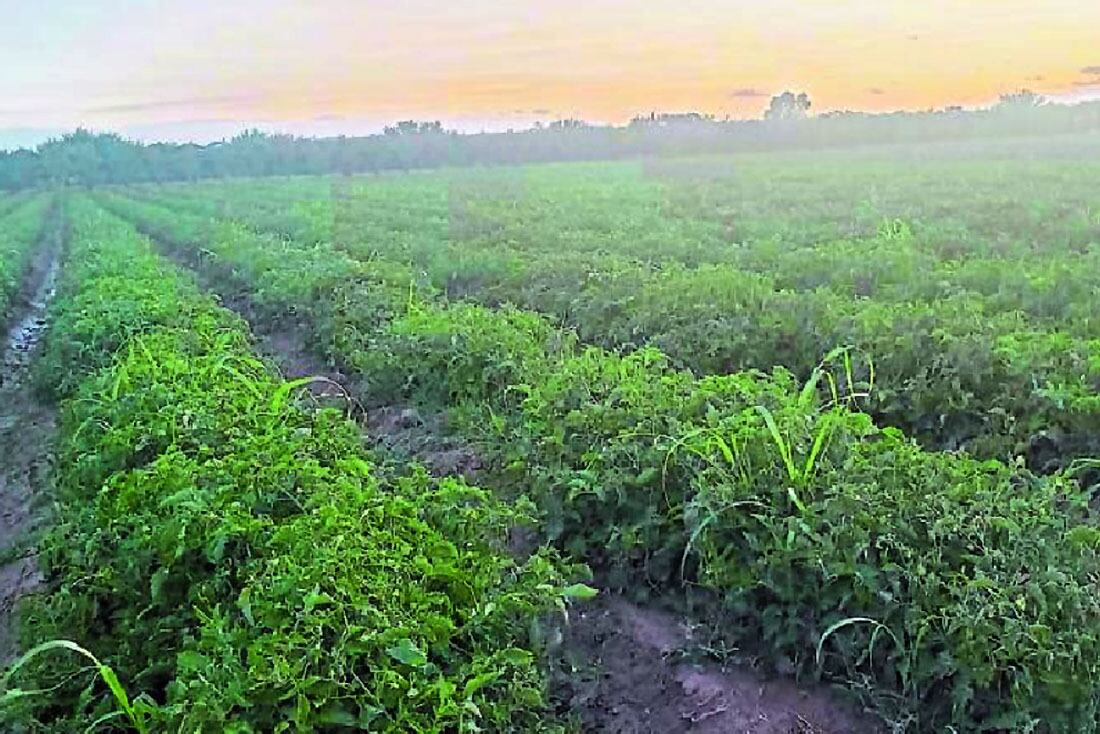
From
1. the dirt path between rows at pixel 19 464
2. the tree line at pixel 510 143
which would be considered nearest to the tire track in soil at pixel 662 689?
the dirt path between rows at pixel 19 464

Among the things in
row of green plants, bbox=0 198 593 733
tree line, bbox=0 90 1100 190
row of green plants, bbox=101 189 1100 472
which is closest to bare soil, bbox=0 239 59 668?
row of green plants, bbox=0 198 593 733

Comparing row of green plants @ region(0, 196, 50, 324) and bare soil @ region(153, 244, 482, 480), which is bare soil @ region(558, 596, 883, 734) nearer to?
bare soil @ region(153, 244, 482, 480)

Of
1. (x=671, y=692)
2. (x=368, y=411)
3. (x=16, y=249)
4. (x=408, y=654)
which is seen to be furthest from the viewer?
(x=16, y=249)

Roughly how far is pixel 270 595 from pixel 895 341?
5.19 metres

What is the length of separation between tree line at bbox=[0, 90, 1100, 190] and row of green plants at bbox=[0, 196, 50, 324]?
32.2 metres

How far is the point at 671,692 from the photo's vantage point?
14.0 ft

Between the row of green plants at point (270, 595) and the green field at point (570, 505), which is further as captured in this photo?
the green field at point (570, 505)

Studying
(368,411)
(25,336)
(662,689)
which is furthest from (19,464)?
(25,336)

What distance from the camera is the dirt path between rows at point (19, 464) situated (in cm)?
562

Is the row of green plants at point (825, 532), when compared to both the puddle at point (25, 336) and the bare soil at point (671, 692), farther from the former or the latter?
the puddle at point (25, 336)

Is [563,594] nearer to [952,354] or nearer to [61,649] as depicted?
[61,649]

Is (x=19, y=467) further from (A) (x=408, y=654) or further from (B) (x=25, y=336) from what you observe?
(B) (x=25, y=336)

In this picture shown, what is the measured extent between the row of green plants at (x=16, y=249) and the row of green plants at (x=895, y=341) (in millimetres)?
9358

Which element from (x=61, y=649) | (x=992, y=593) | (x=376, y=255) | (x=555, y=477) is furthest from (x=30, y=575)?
(x=376, y=255)
